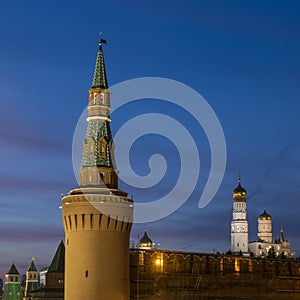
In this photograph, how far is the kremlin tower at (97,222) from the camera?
53094mm

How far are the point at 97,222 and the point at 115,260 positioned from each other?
3320mm

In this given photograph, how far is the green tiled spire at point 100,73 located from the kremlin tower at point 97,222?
56cm

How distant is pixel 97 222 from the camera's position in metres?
53.2

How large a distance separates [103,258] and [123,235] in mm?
2575

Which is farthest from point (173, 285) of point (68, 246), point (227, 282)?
point (68, 246)

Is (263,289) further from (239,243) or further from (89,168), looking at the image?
(239,243)

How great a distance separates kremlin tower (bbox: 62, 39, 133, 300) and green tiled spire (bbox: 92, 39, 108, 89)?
0.56m

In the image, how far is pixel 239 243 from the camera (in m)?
169

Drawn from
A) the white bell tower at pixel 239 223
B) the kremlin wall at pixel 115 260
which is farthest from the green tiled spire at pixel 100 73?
the white bell tower at pixel 239 223

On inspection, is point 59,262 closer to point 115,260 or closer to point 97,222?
point 115,260

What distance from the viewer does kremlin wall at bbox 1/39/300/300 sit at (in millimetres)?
53188

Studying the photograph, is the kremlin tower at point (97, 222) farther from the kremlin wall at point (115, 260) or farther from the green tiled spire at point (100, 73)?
the green tiled spire at point (100, 73)

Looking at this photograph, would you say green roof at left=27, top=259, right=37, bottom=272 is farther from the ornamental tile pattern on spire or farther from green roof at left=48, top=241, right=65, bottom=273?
the ornamental tile pattern on spire

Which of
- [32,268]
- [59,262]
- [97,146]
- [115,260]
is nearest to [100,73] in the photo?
[97,146]
